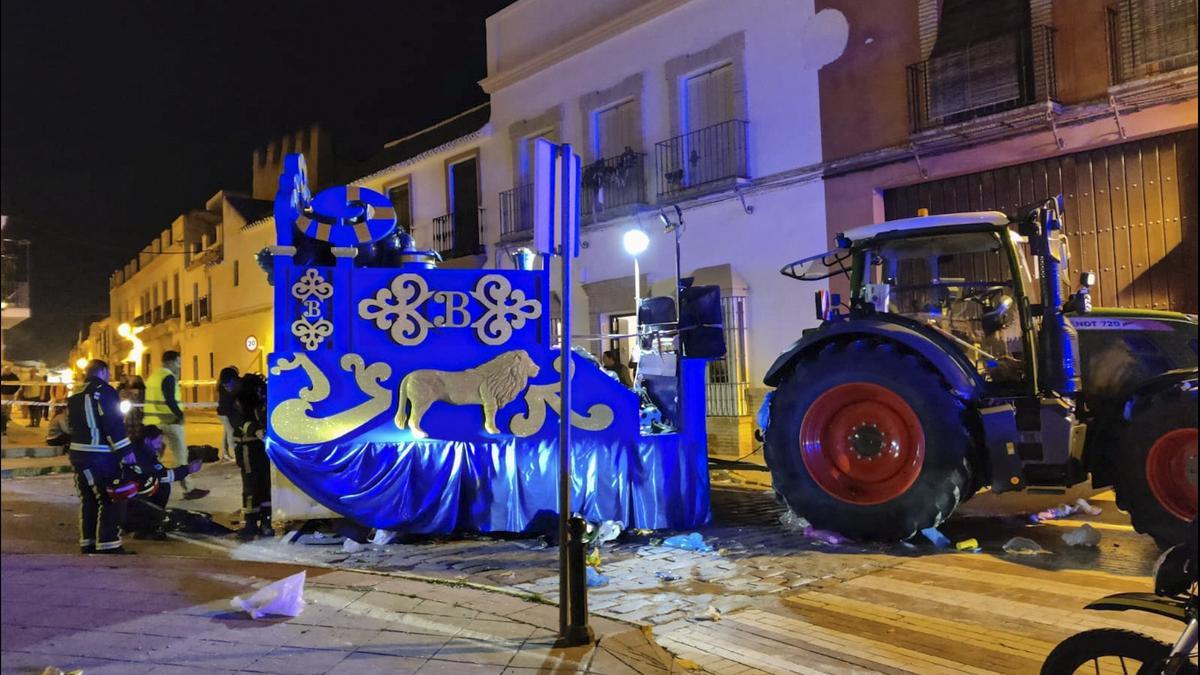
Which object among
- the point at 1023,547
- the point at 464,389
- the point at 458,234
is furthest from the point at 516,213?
A: the point at 1023,547

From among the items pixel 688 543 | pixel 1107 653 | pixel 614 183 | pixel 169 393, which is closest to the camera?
pixel 1107 653

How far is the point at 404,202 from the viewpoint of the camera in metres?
22.3

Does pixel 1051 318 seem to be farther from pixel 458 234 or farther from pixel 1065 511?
pixel 458 234

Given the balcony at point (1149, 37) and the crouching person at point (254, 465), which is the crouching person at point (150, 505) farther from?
the balcony at point (1149, 37)

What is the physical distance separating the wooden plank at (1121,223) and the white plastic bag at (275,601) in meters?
10.0

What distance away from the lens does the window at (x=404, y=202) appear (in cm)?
2208

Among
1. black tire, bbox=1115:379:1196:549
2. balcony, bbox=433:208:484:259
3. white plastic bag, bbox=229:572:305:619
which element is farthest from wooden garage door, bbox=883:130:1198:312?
balcony, bbox=433:208:484:259

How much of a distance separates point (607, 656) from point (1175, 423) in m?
4.19

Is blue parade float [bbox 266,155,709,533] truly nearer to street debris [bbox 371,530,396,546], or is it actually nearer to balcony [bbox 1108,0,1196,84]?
street debris [bbox 371,530,396,546]

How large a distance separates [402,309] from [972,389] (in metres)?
4.81

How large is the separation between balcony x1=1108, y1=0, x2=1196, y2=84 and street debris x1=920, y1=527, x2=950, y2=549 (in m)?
6.68

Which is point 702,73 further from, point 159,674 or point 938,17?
point 159,674

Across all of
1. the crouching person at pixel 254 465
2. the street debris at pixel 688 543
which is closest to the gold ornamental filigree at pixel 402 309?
the crouching person at pixel 254 465

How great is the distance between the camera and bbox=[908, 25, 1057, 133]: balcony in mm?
10914
